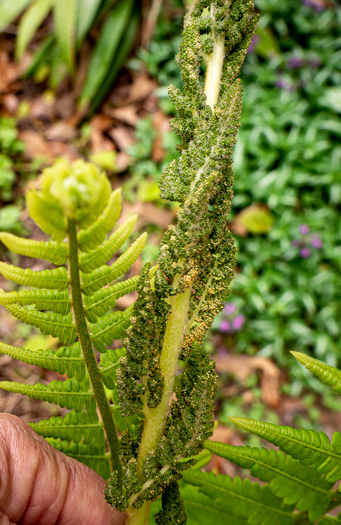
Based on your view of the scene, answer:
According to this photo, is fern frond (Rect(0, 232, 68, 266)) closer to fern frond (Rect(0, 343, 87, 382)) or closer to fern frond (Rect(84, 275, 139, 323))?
fern frond (Rect(84, 275, 139, 323))

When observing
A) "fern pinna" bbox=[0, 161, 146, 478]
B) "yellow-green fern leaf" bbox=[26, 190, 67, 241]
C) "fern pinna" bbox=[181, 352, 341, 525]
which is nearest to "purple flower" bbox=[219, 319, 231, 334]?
"fern pinna" bbox=[181, 352, 341, 525]

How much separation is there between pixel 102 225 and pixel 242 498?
1.04 m

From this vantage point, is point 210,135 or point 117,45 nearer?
point 210,135

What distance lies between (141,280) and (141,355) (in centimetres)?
17

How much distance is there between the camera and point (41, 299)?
971mm

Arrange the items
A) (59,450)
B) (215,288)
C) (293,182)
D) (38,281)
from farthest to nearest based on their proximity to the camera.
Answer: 1. (293,182)
2. (59,450)
3. (215,288)
4. (38,281)

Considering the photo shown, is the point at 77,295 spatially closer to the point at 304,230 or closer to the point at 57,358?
the point at 57,358

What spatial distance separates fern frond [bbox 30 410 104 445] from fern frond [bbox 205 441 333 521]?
0.32 metres

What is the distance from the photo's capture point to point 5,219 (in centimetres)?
391

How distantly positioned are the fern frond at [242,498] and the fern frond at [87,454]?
0.83 feet

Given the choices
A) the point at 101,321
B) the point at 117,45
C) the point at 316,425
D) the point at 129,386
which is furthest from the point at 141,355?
the point at 117,45

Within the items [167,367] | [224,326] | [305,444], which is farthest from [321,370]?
[224,326]

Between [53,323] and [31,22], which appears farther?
[31,22]

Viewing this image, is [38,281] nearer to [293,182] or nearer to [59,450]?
[59,450]
